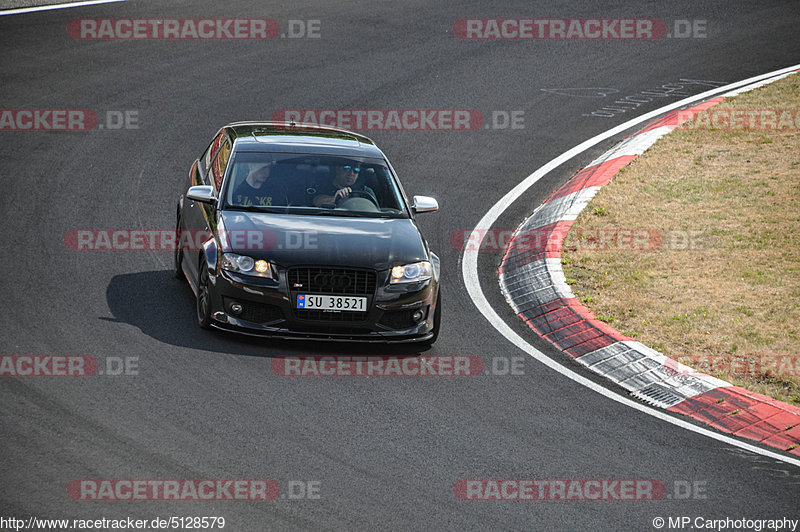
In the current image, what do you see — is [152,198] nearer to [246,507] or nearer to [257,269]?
[257,269]

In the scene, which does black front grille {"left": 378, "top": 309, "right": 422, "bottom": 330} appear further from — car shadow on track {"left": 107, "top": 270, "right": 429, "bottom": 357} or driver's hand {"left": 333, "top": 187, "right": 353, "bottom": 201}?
driver's hand {"left": 333, "top": 187, "right": 353, "bottom": 201}

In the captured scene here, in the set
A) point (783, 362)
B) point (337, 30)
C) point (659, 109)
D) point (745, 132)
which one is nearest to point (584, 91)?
point (659, 109)

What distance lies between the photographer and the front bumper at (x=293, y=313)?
8828mm

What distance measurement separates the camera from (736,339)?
380 inches

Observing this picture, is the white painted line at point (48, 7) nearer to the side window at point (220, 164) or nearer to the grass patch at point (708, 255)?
the side window at point (220, 164)

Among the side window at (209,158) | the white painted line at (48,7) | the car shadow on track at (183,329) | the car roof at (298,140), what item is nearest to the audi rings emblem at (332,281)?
the car shadow on track at (183,329)

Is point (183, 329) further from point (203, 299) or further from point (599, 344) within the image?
point (599, 344)

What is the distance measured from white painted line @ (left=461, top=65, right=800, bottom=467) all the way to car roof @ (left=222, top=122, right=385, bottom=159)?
194 cm

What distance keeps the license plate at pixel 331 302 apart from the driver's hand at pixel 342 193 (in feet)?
4.79

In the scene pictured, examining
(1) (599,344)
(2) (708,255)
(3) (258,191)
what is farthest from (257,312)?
(2) (708,255)

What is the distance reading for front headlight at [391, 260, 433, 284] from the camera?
9.07 m

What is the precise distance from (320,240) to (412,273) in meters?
0.87

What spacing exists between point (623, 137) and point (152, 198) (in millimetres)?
7628

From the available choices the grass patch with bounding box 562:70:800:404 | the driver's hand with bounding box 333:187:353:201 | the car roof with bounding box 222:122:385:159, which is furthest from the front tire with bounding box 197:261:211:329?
the grass patch with bounding box 562:70:800:404
